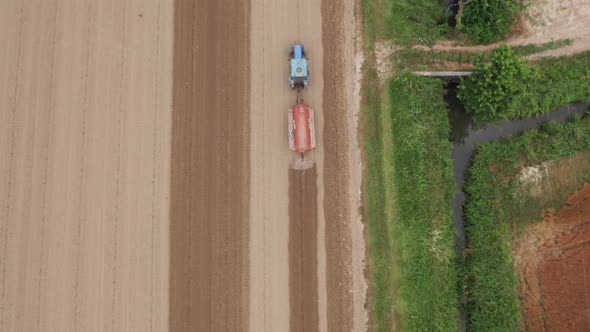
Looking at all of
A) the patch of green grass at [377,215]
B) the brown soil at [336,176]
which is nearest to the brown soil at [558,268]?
the patch of green grass at [377,215]

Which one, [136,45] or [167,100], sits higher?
[136,45]

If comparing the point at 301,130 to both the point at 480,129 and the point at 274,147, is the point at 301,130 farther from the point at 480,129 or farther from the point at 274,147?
the point at 480,129

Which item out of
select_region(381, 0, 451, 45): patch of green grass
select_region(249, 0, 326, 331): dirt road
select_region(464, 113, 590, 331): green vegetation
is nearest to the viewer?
select_region(464, 113, 590, 331): green vegetation

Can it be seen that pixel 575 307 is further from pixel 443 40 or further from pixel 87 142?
pixel 87 142

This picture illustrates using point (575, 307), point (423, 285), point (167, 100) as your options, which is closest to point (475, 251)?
point (423, 285)

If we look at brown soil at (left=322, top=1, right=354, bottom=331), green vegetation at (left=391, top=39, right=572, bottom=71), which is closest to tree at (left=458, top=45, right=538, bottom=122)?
green vegetation at (left=391, top=39, right=572, bottom=71)

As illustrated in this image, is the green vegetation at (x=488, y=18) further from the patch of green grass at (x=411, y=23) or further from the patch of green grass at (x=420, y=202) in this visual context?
the patch of green grass at (x=420, y=202)

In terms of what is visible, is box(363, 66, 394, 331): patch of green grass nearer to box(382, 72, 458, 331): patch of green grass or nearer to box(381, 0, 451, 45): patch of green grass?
box(382, 72, 458, 331): patch of green grass
